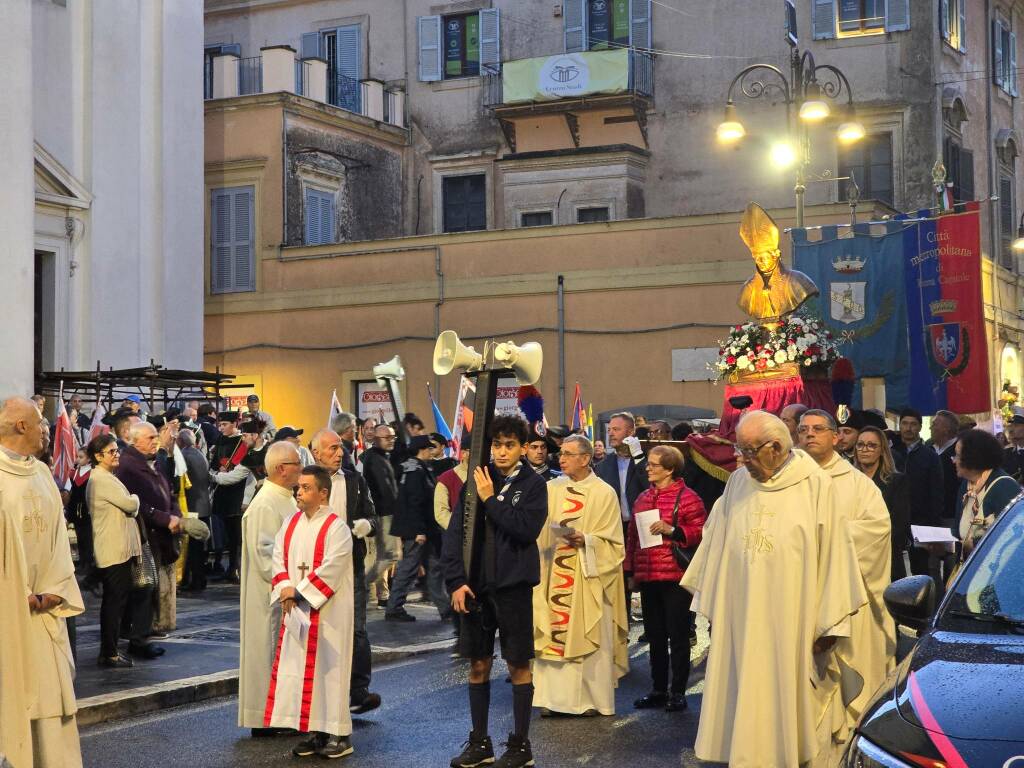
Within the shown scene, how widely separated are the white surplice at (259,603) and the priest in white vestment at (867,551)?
3.20 metres

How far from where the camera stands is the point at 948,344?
2419 centimetres

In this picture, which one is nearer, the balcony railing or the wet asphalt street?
the wet asphalt street

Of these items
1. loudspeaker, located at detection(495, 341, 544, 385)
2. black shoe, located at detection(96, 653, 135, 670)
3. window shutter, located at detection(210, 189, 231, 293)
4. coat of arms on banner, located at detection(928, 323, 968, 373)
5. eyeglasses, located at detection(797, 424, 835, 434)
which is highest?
window shutter, located at detection(210, 189, 231, 293)

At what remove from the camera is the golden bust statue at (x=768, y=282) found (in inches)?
665

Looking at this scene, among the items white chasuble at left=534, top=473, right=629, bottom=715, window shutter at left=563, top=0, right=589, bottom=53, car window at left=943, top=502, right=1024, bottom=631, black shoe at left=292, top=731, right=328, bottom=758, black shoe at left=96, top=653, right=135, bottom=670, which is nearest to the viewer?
car window at left=943, top=502, right=1024, bottom=631

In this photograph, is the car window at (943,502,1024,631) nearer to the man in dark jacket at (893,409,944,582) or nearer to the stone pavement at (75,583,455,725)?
the stone pavement at (75,583,455,725)

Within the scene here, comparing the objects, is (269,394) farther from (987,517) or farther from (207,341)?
(987,517)

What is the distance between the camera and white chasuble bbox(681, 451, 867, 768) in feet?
26.3

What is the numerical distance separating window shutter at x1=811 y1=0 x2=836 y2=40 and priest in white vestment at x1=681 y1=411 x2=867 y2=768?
27138 millimetres

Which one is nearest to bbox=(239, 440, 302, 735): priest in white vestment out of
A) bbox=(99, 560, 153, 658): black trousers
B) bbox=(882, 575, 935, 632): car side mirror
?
bbox=(99, 560, 153, 658): black trousers

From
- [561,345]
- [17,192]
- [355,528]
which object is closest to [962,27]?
[561,345]

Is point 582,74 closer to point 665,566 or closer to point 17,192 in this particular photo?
point 17,192

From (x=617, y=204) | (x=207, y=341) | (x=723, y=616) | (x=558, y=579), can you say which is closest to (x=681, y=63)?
(x=617, y=204)

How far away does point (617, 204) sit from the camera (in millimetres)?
33906
